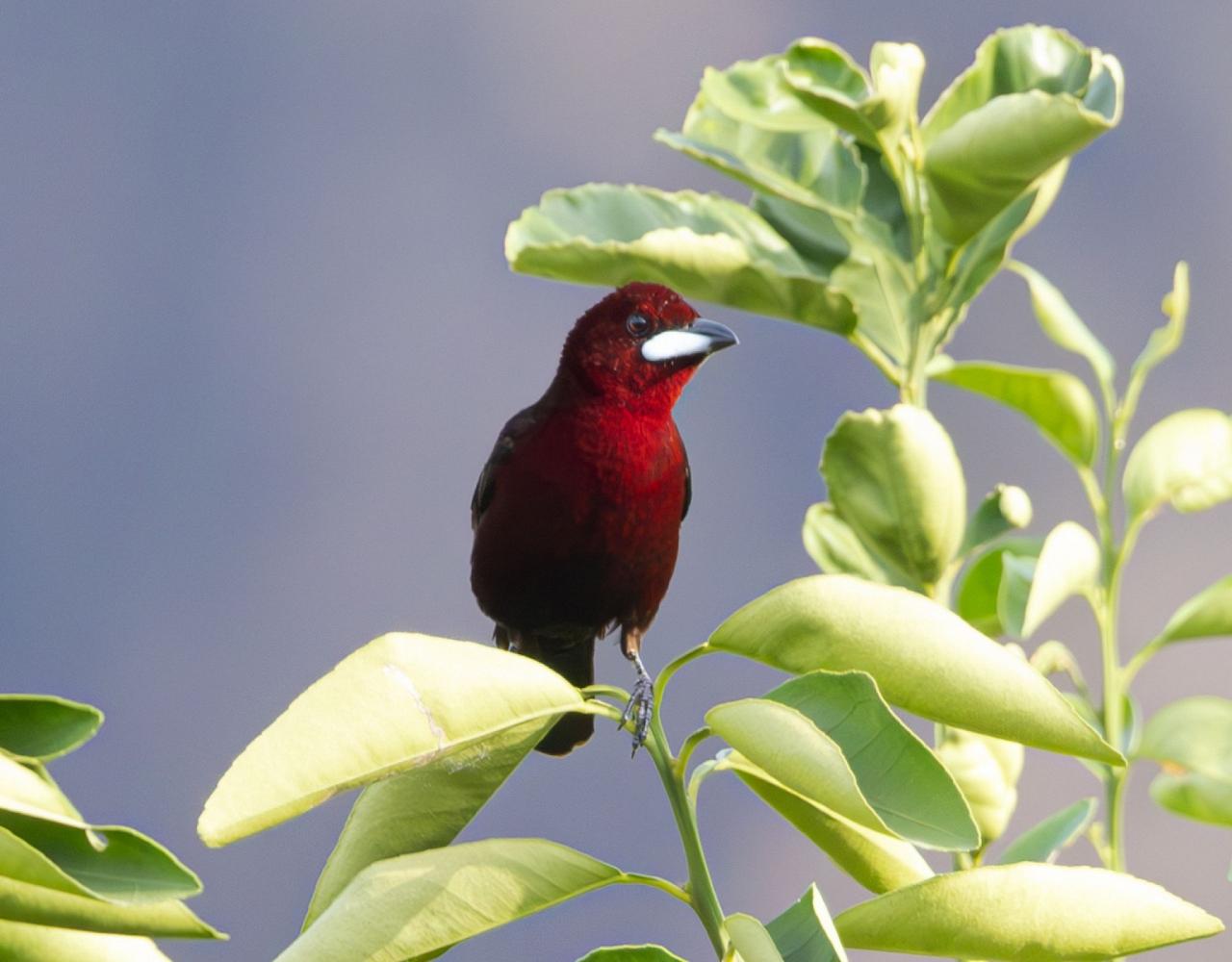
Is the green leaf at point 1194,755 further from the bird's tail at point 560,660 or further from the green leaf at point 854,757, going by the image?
the green leaf at point 854,757

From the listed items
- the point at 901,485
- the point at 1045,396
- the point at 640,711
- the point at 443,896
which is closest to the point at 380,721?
the point at 443,896

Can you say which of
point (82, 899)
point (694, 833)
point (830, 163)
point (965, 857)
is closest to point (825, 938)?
point (694, 833)

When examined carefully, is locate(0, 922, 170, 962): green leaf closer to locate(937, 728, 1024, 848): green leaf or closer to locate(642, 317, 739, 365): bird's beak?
locate(937, 728, 1024, 848): green leaf

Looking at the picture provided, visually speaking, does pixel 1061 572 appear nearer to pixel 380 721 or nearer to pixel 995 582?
pixel 995 582

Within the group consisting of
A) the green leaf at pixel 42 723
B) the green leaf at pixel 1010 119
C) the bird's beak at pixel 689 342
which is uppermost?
the green leaf at pixel 1010 119

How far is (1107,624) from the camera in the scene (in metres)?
2.45

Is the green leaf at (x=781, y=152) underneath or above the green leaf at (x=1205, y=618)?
above

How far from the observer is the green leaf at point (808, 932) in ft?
4.01

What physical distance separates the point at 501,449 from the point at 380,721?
→ 1251 millimetres

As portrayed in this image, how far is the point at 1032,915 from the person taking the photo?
1.31 m

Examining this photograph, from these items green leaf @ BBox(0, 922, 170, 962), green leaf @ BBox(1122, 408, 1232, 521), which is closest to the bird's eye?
green leaf @ BBox(1122, 408, 1232, 521)

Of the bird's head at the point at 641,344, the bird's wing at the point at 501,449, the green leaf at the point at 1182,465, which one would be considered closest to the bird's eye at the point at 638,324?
the bird's head at the point at 641,344

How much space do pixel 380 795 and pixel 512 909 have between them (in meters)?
0.18

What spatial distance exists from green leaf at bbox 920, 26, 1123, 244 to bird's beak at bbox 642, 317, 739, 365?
378 mm
